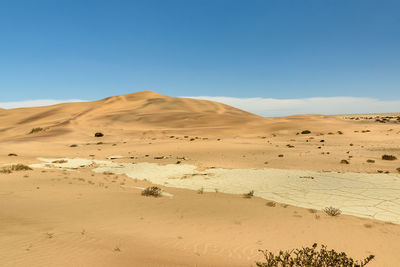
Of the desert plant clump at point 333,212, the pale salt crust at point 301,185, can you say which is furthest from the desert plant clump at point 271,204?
the desert plant clump at point 333,212

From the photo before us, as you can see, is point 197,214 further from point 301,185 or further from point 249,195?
point 301,185

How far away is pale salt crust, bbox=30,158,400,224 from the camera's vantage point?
9527mm

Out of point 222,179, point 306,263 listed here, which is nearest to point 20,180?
point 222,179

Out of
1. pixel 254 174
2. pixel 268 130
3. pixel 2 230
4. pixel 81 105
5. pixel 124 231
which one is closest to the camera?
pixel 2 230

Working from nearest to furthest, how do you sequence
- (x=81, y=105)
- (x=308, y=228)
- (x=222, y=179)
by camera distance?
1. (x=308, y=228)
2. (x=222, y=179)
3. (x=81, y=105)

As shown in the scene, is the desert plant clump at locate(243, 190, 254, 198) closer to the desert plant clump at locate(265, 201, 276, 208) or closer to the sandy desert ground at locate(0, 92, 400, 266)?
the sandy desert ground at locate(0, 92, 400, 266)

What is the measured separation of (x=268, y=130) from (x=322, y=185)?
39.1m

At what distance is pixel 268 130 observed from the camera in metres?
50.8

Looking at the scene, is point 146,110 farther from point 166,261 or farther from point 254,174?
point 166,261

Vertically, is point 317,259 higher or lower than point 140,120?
lower

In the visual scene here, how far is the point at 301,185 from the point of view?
41.7 ft

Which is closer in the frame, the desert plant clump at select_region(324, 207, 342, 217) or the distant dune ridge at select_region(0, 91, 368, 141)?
the desert plant clump at select_region(324, 207, 342, 217)

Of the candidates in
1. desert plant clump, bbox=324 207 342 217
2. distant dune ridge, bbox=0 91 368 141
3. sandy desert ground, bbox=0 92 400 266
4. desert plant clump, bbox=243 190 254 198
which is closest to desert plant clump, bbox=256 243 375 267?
sandy desert ground, bbox=0 92 400 266

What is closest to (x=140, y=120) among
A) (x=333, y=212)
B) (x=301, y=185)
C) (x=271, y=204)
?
(x=301, y=185)
